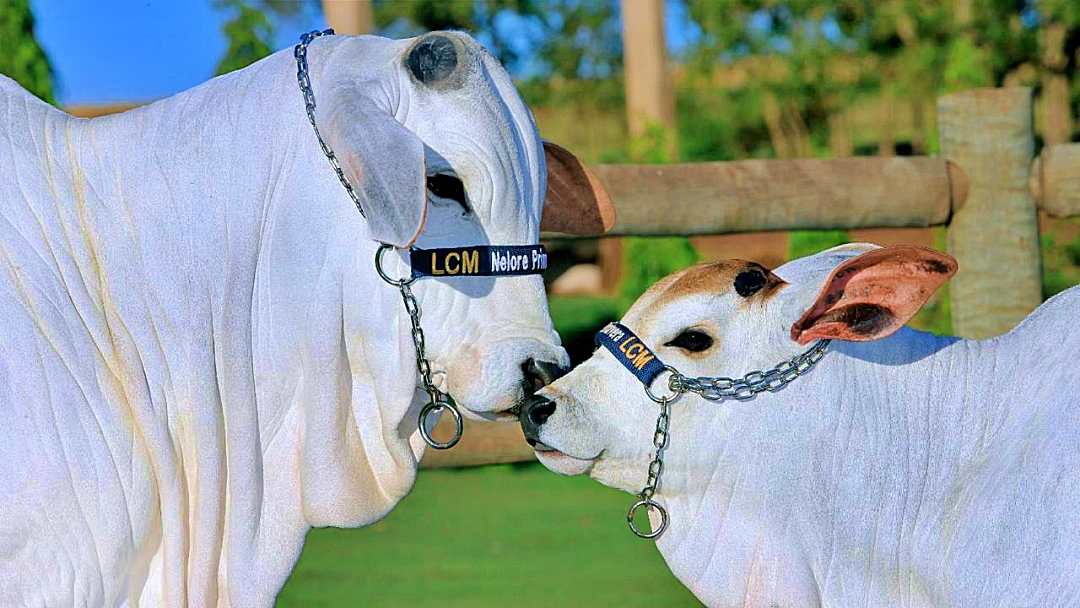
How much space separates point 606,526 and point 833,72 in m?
11.6

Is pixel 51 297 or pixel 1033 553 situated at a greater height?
pixel 51 297

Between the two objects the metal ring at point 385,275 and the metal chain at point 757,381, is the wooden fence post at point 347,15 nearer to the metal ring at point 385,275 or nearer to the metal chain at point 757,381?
the metal ring at point 385,275

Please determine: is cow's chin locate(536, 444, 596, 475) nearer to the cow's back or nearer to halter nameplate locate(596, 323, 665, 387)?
halter nameplate locate(596, 323, 665, 387)

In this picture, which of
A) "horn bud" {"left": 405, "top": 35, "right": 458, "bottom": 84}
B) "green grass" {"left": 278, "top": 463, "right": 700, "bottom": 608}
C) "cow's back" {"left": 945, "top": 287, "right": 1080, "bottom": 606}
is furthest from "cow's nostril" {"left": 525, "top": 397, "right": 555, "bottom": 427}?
"green grass" {"left": 278, "top": 463, "right": 700, "bottom": 608}

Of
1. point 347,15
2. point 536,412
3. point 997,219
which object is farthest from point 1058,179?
point 347,15

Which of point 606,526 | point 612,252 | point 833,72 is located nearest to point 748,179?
point 606,526

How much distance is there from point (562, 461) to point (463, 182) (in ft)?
1.69

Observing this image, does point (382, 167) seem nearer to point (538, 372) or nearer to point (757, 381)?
point (538, 372)

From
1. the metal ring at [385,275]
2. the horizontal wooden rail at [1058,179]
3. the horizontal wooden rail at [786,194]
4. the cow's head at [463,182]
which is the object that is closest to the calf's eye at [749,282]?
the cow's head at [463,182]

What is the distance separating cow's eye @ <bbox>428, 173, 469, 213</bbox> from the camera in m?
2.25

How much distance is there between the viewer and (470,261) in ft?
7.35

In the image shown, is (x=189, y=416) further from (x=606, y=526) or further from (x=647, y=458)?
(x=606, y=526)

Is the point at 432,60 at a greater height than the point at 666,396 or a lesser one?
greater

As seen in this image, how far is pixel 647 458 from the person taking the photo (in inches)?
92.0
